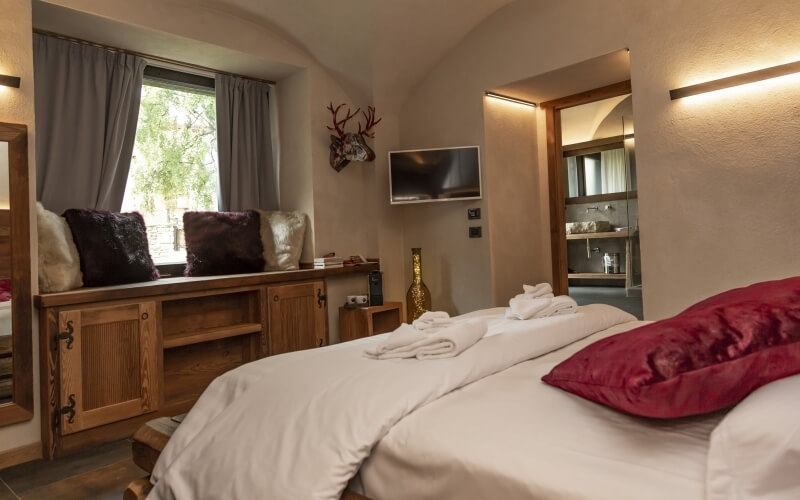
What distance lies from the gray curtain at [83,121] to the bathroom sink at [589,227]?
3.49m

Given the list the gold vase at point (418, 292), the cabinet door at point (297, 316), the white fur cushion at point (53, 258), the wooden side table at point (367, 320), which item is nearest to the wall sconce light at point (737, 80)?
the gold vase at point (418, 292)

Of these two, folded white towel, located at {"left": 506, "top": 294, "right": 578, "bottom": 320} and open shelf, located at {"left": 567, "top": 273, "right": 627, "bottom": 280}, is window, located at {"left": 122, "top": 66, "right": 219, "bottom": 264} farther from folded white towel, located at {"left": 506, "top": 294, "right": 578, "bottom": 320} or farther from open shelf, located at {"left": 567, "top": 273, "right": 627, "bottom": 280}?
open shelf, located at {"left": 567, "top": 273, "right": 627, "bottom": 280}

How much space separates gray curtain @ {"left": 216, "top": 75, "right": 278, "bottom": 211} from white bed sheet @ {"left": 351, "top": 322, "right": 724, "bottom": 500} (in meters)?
3.46

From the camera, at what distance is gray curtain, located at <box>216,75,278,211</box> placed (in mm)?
4336

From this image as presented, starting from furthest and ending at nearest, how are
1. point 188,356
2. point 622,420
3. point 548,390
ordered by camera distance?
point 188,356, point 548,390, point 622,420

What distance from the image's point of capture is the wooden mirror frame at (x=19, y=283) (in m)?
2.78

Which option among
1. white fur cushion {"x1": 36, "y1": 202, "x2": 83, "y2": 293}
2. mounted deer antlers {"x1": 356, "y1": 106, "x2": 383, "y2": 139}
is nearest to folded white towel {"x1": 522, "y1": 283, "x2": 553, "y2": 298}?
white fur cushion {"x1": 36, "y1": 202, "x2": 83, "y2": 293}

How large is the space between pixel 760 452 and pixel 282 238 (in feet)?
12.5

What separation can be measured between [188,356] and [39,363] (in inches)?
37.9

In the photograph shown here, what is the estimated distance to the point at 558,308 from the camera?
2248 millimetres

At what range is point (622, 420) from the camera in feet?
3.68

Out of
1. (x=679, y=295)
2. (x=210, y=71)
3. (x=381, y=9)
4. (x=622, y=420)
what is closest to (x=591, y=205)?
(x=679, y=295)

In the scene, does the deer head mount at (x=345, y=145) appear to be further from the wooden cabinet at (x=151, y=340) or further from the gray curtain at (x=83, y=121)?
the gray curtain at (x=83, y=121)

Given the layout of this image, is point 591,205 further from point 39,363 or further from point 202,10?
point 39,363
